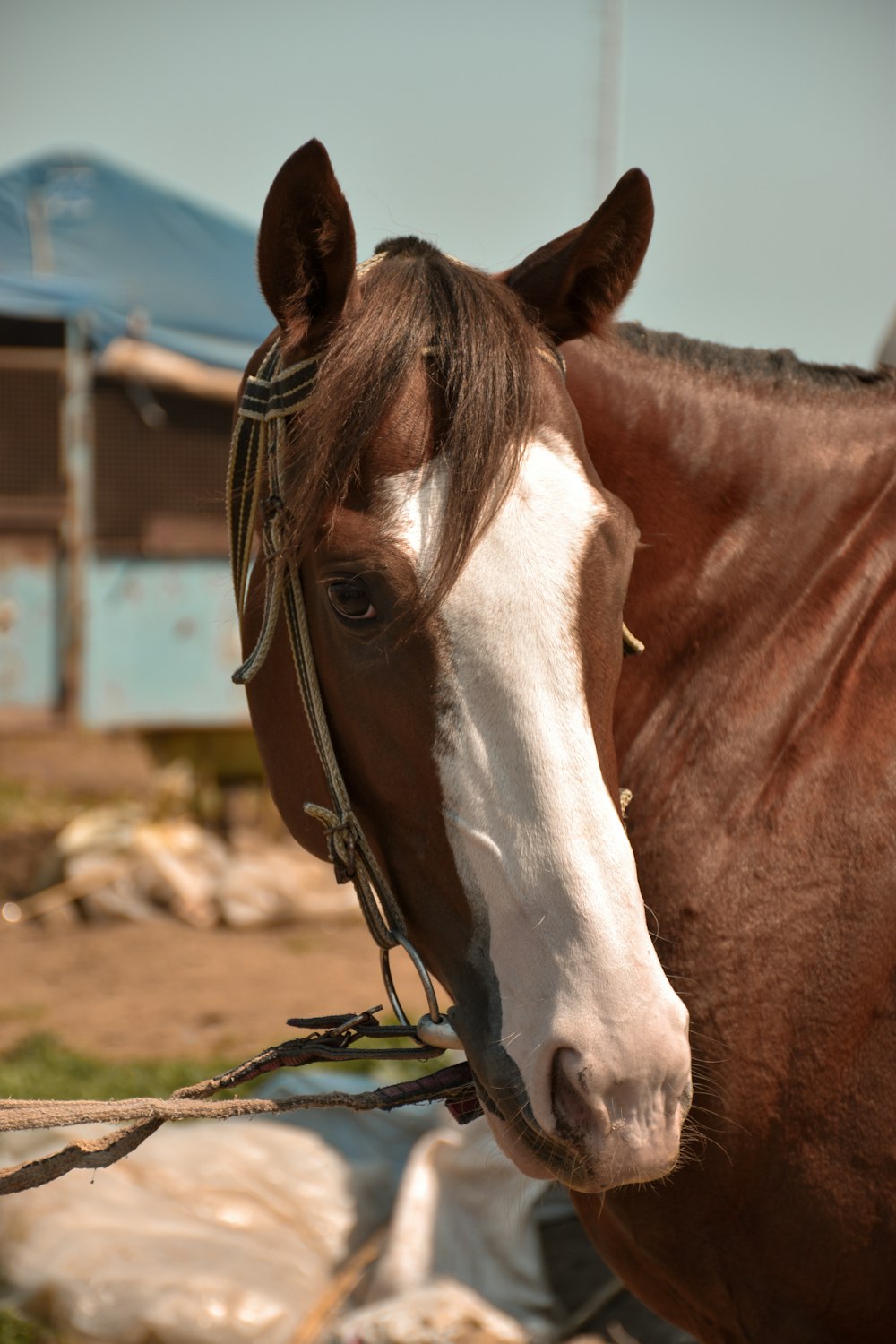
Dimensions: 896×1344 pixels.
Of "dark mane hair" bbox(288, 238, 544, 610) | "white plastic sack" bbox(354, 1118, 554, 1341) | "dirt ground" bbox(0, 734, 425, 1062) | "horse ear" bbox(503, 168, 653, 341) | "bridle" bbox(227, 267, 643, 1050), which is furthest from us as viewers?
"dirt ground" bbox(0, 734, 425, 1062)

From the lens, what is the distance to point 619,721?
1850mm

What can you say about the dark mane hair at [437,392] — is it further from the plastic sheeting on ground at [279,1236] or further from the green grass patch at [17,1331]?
the green grass patch at [17,1331]

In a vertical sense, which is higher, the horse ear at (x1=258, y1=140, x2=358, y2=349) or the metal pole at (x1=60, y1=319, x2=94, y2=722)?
the horse ear at (x1=258, y1=140, x2=358, y2=349)

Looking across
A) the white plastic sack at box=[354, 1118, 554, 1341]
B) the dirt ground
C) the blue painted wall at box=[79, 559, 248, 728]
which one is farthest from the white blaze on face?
the blue painted wall at box=[79, 559, 248, 728]

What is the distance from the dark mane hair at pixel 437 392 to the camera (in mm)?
1502

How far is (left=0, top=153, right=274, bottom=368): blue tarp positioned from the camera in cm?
878

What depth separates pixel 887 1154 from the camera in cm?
162

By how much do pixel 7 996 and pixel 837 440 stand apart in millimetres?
5228

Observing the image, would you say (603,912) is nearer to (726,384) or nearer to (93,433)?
(726,384)

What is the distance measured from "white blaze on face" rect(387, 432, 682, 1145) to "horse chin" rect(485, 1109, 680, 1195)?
58mm

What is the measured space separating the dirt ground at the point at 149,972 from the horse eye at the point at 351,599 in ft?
13.3

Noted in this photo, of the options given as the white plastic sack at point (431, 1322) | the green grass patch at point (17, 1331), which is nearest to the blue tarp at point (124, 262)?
the green grass patch at point (17, 1331)

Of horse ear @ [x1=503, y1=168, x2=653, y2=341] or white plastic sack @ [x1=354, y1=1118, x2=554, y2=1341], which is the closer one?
horse ear @ [x1=503, y1=168, x2=653, y2=341]

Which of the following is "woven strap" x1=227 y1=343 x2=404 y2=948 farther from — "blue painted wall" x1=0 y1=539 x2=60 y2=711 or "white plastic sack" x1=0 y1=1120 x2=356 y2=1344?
"blue painted wall" x1=0 y1=539 x2=60 y2=711
